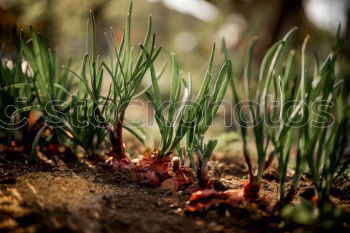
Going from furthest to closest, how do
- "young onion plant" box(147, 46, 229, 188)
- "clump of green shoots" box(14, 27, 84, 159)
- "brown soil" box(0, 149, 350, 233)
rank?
"clump of green shoots" box(14, 27, 84, 159) < "young onion plant" box(147, 46, 229, 188) < "brown soil" box(0, 149, 350, 233)

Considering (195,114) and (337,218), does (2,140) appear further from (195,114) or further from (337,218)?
(337,218)

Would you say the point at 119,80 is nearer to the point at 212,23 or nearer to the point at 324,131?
the point at 324,131

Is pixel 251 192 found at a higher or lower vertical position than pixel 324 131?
lower

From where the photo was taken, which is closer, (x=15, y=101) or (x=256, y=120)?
(x=256, y=120)

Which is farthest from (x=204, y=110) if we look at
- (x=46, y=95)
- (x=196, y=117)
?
(x=46, y=95)

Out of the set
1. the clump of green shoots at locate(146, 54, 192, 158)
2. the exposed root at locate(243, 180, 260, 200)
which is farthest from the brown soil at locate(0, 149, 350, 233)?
the clump of green shoots at locate(146, 54, 192, 158)

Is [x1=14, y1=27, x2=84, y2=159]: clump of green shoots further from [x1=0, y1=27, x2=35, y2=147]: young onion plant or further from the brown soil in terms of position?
the brown soil

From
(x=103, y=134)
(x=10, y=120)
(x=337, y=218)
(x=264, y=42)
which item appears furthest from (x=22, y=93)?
(x=264, y=42)

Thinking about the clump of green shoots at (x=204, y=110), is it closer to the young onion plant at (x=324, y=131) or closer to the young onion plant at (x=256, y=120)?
the young onion plant at (x=256, y=120)

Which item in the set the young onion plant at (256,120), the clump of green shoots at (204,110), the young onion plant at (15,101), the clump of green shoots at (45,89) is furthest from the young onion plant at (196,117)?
the young onion plant at (15,101)
